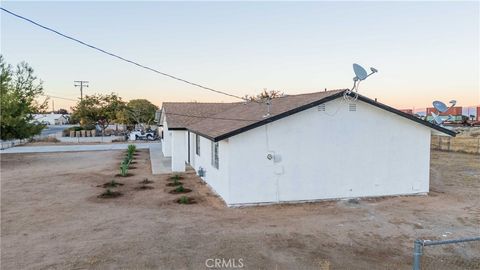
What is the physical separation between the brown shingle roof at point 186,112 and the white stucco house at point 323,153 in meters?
6.46

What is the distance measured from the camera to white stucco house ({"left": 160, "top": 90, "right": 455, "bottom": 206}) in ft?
37.3

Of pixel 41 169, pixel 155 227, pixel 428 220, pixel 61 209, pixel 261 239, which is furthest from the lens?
pixel 41 169

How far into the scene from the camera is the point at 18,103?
80.9ft

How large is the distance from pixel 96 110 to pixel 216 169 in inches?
1606

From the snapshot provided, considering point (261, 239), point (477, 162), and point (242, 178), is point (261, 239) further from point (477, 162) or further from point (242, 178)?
point (477, 162)

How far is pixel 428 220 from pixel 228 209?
568 centimetres

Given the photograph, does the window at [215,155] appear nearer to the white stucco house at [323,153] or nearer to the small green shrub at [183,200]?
the white stucco house at [323,153]

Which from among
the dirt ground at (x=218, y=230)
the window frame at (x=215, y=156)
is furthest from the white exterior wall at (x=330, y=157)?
the window frame at (x=215, y=156)

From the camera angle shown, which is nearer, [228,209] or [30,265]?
[30,265]

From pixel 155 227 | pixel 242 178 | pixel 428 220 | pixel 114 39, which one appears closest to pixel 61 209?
pixel 155 227

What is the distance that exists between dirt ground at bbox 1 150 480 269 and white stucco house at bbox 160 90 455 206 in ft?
1.89

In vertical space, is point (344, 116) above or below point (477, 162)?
above

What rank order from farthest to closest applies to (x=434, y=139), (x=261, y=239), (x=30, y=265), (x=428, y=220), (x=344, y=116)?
1. (x=434, y=139)
2. (x=344, y=116)
3. (x=428, y=220)
4. (x=261, y=239)
5. (x=30, y=265)

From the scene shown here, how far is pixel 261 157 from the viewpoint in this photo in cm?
1151
